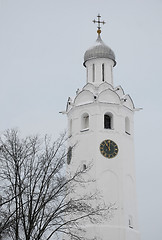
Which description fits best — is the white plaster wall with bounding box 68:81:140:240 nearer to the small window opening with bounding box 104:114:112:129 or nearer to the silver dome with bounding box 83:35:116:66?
the small window opening with bounding box 104:114:112:129

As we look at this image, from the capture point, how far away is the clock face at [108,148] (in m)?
33.1

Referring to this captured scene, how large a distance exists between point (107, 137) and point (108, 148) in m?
0.84

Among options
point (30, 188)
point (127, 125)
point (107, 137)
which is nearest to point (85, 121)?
point (107, 137)

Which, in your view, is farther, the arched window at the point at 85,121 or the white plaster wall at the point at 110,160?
Result: the arched window at the point at 85,121

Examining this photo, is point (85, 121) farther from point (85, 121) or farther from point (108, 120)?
point (108, 120)

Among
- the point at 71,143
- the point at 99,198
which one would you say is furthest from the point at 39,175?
the point at 71,143

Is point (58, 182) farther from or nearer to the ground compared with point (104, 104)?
nearer to the ground

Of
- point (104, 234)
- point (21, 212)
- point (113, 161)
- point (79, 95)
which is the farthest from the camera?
point (79, 95)

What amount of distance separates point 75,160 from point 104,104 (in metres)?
4.81

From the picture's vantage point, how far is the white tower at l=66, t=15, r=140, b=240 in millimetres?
31797

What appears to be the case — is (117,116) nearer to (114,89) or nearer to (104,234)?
(114,89)

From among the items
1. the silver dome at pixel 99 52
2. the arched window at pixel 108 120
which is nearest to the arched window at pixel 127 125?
the arched window at pixel 108 120

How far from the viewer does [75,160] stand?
33.5 m

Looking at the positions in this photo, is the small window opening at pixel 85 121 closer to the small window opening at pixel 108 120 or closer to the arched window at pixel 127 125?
the small window opening at pixel 108 120
